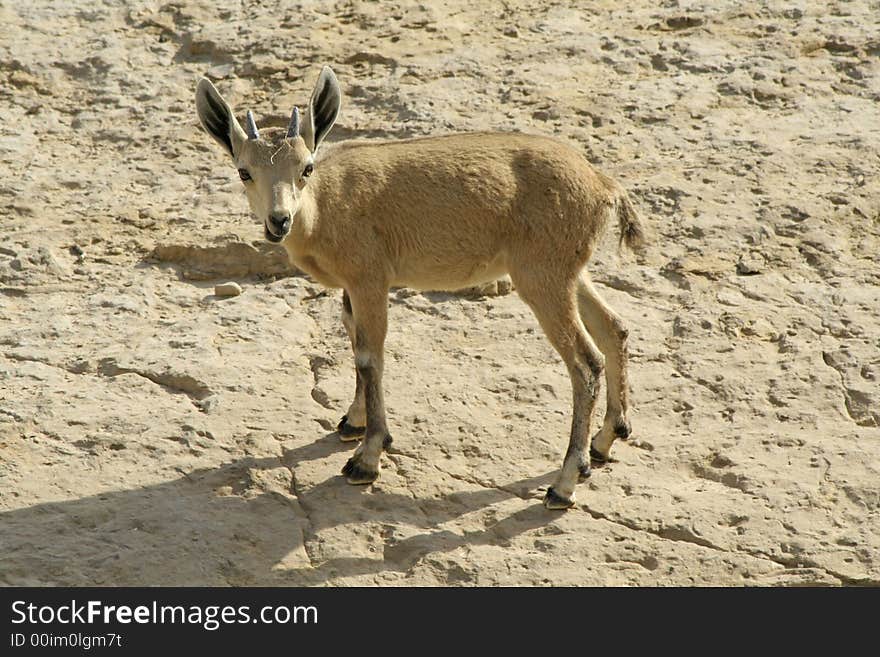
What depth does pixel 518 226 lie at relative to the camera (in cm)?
915

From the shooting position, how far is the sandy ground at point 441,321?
27.9 feet

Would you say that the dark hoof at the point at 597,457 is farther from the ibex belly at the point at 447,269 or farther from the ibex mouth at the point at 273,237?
the ibex mouth at the point at 273,237

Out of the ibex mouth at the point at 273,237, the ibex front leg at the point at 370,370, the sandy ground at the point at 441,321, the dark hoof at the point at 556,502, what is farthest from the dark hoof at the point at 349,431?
the ibex mouth at the point at 273,237

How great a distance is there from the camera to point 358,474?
8.96 meters

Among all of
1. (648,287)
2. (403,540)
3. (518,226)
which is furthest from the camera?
(648,287)

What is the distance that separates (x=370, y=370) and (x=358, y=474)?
713mm

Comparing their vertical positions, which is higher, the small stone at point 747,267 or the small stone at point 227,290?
the small stone at point 747,267

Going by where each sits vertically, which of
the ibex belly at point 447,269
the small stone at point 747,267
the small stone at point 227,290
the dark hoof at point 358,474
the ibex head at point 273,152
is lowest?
the dark hoof at point 358,474

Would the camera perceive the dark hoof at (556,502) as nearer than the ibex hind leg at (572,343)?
Yes

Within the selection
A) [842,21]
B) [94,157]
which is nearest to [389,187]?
[94,157]

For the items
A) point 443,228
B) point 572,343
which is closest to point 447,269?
point 443,228

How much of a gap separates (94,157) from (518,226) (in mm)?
5072

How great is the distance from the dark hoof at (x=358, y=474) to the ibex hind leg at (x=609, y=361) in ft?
5.35
